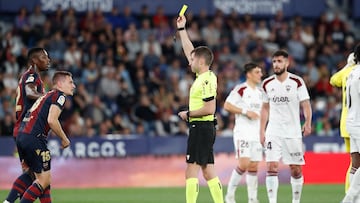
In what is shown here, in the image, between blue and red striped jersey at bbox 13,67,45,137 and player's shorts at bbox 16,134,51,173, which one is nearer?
player's shorts at bbox 16,134,51,173

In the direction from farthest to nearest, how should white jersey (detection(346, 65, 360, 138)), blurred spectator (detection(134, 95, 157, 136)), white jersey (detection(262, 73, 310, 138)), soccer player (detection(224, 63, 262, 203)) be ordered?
blurred spectator (detection(134, 95, 157, 136)) → soccer player (detection(224, 63, 262, 203)) → white jersey (detection(262, 73, 310, 138)) → white jersey (detection(346, 65, 360, 138))

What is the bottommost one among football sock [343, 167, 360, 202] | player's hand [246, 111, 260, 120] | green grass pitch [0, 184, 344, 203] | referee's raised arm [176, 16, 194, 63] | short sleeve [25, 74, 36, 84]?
green grass pitch [0, 184, 344, 203]

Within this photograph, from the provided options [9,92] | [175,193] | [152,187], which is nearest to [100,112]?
[9,92]

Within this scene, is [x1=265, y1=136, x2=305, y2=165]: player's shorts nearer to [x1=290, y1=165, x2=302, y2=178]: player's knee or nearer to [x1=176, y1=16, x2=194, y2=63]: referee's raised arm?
[x1=290, y1=165, x2=302, y2=178]: player's knee

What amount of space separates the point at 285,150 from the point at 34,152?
176 inches

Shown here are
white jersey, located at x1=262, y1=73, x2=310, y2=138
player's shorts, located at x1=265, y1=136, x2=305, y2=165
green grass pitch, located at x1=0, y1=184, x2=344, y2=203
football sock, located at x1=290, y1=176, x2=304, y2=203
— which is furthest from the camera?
green grass pitch, located at x1=0, y1=184, x2=344, y2=203

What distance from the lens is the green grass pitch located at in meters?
17.1

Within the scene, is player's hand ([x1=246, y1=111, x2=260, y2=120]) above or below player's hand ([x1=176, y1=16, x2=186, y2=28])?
below

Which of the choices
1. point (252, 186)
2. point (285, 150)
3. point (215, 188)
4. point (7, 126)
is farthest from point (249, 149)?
point (7, 126)

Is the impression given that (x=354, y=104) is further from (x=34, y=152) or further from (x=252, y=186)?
(x=34, y=152)

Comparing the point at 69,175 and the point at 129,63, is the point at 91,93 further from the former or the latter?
the point at 69,175

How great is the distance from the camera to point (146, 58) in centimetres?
2653

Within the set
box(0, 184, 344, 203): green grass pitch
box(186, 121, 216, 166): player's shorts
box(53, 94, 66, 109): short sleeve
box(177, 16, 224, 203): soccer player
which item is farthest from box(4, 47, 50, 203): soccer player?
box(0, 184, 344, 203): green grass pitch

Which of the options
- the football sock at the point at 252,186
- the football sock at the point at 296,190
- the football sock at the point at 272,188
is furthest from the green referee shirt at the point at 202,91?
the football sock at the point at 252,186
